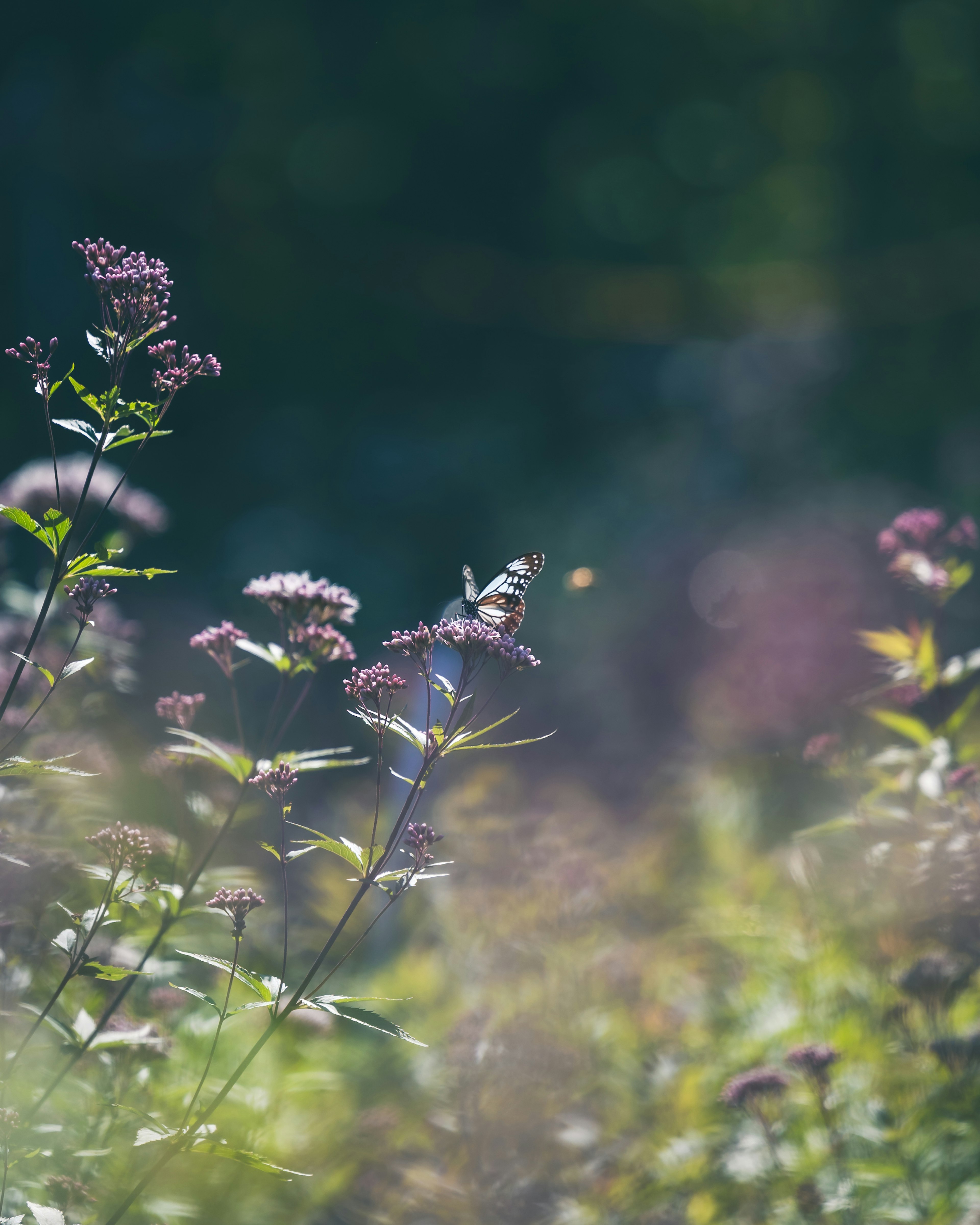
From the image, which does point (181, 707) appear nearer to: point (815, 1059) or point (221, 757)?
point (221, 757)

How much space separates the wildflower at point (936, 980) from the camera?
1.57 meters

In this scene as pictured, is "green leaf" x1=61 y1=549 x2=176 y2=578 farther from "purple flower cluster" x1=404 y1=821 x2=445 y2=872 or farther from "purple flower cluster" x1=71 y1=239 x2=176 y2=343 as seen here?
"purple flower cluster" x1=404 y1=821 x2=445 y2=872

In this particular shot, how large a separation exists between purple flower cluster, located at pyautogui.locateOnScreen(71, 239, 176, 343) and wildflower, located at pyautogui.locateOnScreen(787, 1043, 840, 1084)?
1603mm

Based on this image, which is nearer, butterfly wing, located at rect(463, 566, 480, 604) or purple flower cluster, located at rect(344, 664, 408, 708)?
purple flower cluster, located at rect(344, 664, 408, 708)

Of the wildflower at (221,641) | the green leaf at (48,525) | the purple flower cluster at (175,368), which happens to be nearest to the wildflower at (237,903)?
the wildflower at (221,641)

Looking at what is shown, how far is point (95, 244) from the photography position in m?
1.02

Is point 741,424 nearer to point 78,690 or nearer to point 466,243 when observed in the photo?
point 466,243

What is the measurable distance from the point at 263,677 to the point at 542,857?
325 cm

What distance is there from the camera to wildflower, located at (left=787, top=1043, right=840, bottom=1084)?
1535mm

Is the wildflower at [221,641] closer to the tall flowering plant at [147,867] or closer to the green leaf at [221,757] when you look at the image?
the tall flowering plant at [147,867]

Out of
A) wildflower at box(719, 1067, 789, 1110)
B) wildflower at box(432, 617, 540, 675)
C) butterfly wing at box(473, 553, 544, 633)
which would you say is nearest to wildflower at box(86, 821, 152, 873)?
wildflower at box(432, 617, 540, 675)

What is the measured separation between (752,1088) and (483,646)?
1099 millimetres

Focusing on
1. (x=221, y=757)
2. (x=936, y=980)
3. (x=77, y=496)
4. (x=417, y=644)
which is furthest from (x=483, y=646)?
(x=77, y=496)

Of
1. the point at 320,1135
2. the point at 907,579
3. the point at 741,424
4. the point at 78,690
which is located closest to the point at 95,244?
the point at 78,690
